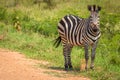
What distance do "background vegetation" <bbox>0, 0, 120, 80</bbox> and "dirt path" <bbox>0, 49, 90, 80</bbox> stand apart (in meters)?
0.69

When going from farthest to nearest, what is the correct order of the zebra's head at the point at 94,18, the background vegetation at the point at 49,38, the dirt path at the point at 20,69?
the background vegetation at the point at 49,38, the zebra's head at the point at 94,18, the dirt path at the point at 20,69

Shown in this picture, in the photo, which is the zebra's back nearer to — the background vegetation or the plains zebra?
the plains zebra

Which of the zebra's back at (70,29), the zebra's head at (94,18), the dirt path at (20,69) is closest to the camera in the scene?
the dirt path at (20,69)

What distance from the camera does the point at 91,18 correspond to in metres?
11.3

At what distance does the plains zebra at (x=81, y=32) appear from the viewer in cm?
1131

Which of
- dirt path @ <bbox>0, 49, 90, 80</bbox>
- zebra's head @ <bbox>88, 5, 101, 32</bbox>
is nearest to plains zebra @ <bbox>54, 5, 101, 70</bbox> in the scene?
zebra's head @ <bbox>88, 5, 101, 32</bbox>

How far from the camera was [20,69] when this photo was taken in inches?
439

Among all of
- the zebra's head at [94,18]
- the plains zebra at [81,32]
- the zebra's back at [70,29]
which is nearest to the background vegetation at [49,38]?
the plains zebra at [81,32]

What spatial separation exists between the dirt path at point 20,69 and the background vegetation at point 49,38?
693 millimetres

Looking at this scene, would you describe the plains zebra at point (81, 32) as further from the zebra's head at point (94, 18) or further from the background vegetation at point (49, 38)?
the background vegetation at point (49, 38)

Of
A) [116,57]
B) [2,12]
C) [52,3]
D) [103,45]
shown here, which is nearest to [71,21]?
[116,57]

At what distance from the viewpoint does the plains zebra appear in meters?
11.3

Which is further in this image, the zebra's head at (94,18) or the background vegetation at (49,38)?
the background vegetation at (49,38)

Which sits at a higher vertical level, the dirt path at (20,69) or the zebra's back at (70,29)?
the zebra's back at (70,29)
